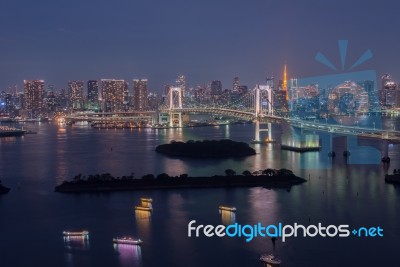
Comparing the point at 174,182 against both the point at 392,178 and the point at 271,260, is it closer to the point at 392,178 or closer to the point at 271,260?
the point at 392,178

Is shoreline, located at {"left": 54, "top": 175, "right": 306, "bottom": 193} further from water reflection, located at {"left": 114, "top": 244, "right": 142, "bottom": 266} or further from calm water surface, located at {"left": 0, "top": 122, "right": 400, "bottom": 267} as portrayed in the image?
water reflection, located at {"left": 114, "top": 244, "right": 142, "bottom": 266}

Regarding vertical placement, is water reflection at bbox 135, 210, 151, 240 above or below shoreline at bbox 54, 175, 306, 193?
Result: below

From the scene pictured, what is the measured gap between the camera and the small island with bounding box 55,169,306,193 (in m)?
5.91

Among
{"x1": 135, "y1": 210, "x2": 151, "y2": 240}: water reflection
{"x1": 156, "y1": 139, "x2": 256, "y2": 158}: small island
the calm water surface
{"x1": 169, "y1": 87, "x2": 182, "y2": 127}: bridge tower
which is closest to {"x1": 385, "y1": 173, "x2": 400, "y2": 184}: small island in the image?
the calm water surface

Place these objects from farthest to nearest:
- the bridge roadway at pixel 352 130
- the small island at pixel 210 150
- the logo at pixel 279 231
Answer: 1. the bridge roadway at pixel 352 130
2. the small island at pixel 210 150
3. the logo at pixel 279 231

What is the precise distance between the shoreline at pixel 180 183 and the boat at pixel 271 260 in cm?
257

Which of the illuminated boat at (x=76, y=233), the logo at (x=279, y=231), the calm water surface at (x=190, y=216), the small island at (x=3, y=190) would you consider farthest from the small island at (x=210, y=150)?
the illuminated boat at (x=76, y=233)

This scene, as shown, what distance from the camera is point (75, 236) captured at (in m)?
4.07

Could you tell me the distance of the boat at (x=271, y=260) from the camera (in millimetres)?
3320

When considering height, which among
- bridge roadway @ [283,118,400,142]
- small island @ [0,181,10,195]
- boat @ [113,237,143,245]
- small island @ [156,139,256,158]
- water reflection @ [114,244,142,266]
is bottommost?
water reflection @ [114,244,142,266]

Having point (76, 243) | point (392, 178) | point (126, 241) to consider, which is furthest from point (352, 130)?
point (76, 243)

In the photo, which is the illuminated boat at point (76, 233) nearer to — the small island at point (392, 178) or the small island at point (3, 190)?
the small island at point (3, 190)

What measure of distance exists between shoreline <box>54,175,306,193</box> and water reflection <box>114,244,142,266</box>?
2.10 m

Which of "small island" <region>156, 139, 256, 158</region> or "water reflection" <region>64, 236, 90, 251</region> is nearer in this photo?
"water reflection" <region>64, 236, 90, 251</region>
